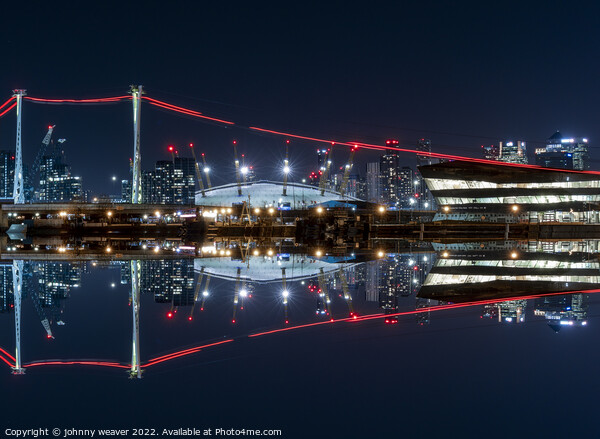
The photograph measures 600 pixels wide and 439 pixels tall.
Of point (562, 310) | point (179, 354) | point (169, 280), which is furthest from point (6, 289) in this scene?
point (562, 310)

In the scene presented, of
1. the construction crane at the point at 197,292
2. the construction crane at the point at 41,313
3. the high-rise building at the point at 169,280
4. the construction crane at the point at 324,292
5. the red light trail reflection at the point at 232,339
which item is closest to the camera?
the red light trail reflection at the point at 232,339

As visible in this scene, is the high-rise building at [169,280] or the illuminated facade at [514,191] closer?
the high-rise building at [169,280]

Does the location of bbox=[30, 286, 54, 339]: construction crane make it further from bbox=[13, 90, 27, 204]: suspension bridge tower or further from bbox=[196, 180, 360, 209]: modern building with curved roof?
bbox=[196, 180, 360, 209]: modern building with curved roof

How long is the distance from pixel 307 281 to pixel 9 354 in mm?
11265

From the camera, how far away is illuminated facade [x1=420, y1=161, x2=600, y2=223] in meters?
79.4

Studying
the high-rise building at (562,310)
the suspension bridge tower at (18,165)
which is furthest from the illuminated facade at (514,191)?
the high-rise building at (562,310)

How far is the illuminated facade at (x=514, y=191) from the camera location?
260ft

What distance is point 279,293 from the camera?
60.1 feet

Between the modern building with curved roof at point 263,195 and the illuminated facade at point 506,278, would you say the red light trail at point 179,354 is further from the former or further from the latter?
the modern building with curved roof at point 263,195

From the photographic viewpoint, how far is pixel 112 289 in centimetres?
1892

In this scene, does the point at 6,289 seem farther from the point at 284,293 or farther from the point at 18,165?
the point at 18,165

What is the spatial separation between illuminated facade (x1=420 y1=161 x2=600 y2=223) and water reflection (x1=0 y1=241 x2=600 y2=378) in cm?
5370

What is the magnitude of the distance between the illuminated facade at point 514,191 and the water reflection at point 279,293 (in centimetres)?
5370

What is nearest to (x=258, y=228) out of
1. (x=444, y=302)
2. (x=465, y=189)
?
(x=465, y=189)
